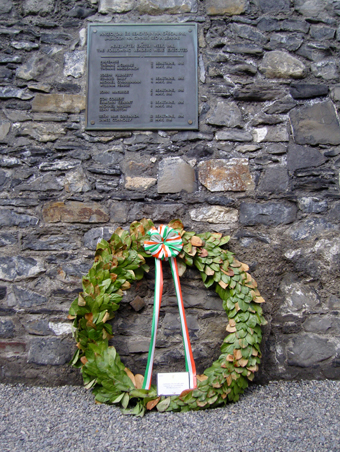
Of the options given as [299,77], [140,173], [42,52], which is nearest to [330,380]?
[140,173]

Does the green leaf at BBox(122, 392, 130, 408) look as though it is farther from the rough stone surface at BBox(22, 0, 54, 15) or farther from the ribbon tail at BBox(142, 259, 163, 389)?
the rough stone surface at BBox(22, 0, 54, 15)

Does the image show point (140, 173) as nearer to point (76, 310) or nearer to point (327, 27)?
point (76, 310)

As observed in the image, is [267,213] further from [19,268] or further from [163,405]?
[19,268]

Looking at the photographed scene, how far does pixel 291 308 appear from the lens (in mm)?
2514

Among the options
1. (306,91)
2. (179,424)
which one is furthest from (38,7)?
(179,424)

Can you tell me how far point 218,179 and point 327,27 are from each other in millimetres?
1415

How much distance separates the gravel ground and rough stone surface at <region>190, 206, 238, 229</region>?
111cm

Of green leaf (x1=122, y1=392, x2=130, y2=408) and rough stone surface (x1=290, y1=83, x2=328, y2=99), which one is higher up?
rough stone surface (x1=290, y1=83, x2=328, y2=99)

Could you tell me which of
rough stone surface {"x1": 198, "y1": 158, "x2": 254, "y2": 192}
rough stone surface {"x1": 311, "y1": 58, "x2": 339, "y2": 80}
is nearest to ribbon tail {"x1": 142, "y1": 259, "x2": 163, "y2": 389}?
rough stone surface {"x1": 198, "y1": 158, "x2": 254, "y2": 192}

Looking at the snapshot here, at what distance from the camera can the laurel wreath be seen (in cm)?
213

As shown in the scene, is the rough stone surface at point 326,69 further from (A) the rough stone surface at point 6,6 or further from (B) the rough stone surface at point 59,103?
(A) the rough stone surface at point 6,6

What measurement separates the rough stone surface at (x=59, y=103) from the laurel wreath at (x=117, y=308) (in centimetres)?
98

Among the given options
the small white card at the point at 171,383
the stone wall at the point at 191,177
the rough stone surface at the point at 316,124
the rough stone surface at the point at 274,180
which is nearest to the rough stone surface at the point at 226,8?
the stone wall at the point at 191,177

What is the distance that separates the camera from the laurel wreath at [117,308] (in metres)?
2.13
